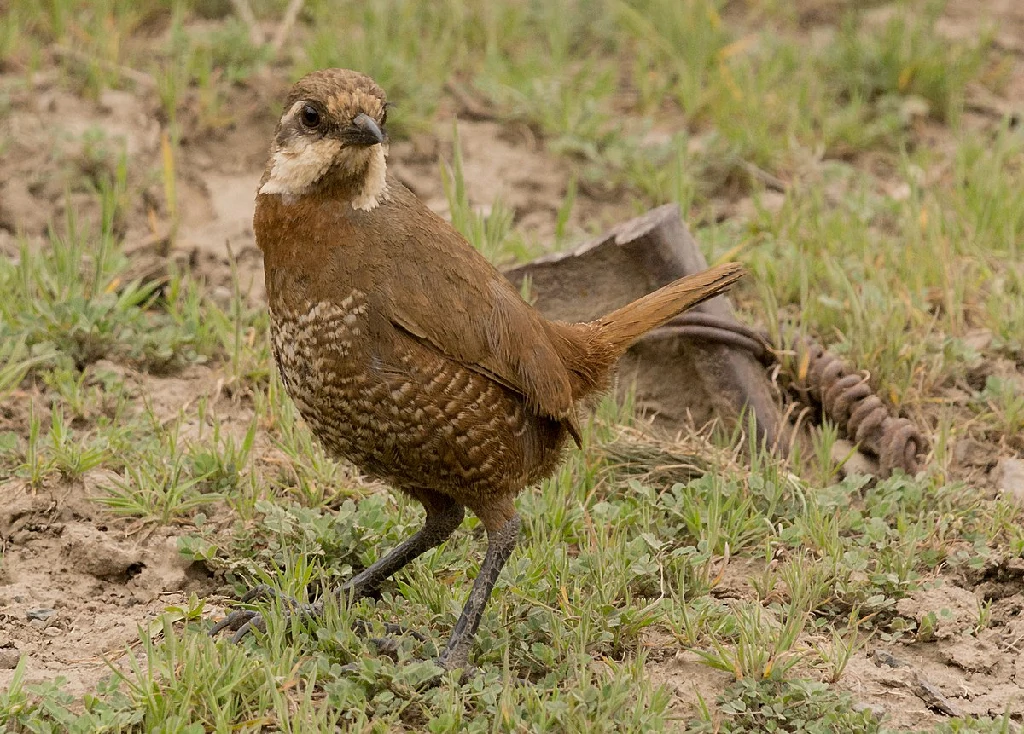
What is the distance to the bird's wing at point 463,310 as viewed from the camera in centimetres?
349

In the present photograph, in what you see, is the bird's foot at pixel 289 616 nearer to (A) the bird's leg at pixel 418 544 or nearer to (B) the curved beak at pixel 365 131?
(A) the bird's leg at pixel 418 544

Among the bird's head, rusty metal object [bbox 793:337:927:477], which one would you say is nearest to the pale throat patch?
the bird's head

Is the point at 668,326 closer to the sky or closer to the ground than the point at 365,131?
closer to the ground

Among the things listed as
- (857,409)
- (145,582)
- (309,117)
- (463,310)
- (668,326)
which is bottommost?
(145,582)

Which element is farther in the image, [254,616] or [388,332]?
[254,616]

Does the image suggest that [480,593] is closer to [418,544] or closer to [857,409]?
[418,544]

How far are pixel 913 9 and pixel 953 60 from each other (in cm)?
71

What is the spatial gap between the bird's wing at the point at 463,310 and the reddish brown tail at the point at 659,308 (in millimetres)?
308

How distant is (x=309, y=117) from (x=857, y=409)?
208 cm

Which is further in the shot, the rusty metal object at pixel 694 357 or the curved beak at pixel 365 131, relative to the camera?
the rusty metal object at pixel 694 357

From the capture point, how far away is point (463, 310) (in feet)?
11.7

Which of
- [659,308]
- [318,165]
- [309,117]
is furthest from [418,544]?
[309,117]

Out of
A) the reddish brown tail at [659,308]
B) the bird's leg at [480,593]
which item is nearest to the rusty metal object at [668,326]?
the reddish brown tail at [659,308]

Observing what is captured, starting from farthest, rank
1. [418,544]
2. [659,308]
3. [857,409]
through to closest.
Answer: [857,409]
[659,308]
[418,544]
